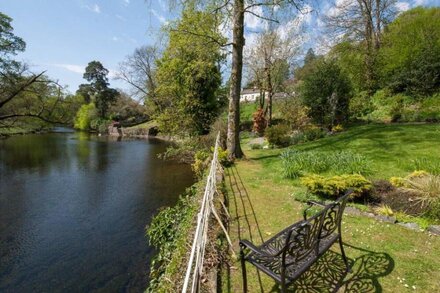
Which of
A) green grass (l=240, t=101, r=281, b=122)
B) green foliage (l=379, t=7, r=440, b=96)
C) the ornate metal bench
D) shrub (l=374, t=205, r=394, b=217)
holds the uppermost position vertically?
green foliage (l=379, t=7, r=440, b=96)

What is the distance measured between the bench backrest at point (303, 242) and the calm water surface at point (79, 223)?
3533 mm

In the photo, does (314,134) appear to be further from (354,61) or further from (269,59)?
(269,59)

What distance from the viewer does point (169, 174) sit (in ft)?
44.8

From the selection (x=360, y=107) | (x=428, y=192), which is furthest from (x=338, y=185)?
(x=360, y=107)

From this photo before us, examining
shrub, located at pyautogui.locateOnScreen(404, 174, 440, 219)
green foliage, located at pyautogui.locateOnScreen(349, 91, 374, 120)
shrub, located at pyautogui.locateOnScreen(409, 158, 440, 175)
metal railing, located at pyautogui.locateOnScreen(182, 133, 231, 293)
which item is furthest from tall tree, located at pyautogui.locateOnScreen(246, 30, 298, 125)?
metal railing, located at pyautogui.locateOnScreen(182, 133, 231, 293)

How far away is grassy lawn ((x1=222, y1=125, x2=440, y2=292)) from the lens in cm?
328

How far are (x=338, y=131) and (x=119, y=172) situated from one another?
11986mm

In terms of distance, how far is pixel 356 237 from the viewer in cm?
434

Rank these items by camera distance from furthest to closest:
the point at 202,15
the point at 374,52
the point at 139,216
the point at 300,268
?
the point at 374,52 < the point at 202,15 < the point at 139,216 < the point at 300,268

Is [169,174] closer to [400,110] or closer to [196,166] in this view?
[196,166]

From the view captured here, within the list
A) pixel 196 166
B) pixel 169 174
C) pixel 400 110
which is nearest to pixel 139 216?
pixel 196 166

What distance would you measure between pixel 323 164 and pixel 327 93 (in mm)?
8851

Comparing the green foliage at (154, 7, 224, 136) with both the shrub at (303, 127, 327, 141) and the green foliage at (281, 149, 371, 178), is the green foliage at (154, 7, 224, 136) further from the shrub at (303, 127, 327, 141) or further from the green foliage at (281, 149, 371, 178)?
the green foliage at (281, 149, 371, 178)

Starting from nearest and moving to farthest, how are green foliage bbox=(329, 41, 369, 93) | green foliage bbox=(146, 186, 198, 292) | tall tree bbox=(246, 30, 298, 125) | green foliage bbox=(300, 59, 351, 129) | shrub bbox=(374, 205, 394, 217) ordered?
green foliage bbox=(146, 186, 198, 292), shrub bbox=(374, 205, 394, 217), green foliage bbox=(300, 59, 351, 129), green foliage bbox=(329, 41, 369, 93), tall tree bbox=(246, 30, 298, 125)
